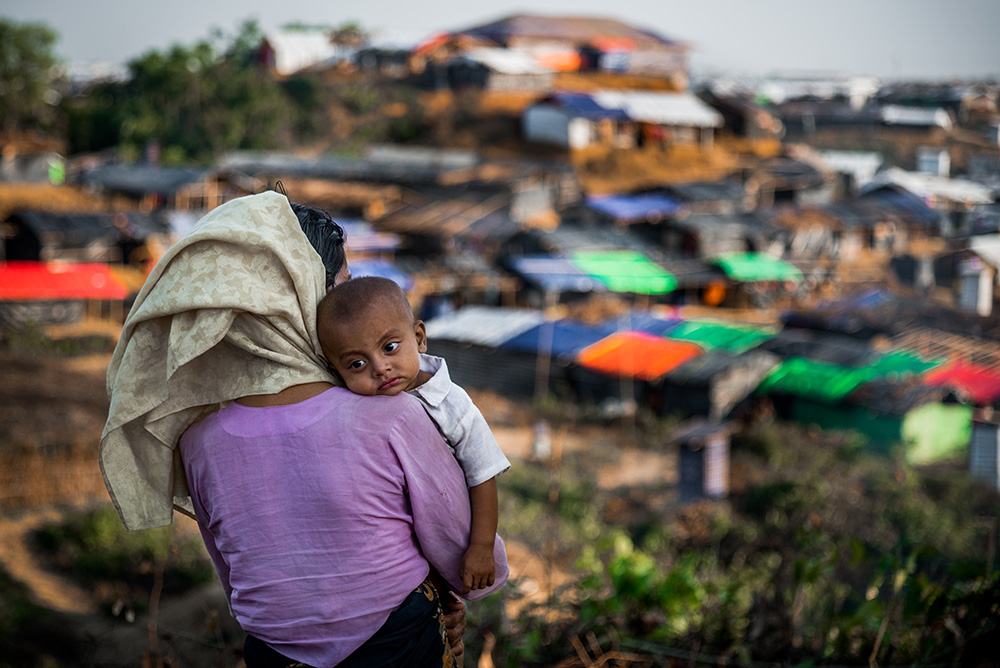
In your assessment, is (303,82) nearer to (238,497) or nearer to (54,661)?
(54,661)

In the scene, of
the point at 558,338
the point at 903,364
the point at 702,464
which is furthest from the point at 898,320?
the point at 702,464

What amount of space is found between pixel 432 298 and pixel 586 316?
3976 millimetres

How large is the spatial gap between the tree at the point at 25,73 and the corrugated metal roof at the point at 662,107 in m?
22.0

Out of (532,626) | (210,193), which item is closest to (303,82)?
(210,193)

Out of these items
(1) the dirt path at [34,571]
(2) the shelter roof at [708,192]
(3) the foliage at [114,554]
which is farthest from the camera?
(2) the shelter roof at [708,192]

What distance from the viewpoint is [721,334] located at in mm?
16406

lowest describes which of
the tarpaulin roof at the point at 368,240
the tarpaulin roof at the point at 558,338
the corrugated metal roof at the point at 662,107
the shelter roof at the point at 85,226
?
the tarpaulin roof at the point at 558,338

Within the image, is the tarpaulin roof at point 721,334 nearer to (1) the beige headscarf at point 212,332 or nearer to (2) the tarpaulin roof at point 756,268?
(2) the tarpaulin roof at point 756,268

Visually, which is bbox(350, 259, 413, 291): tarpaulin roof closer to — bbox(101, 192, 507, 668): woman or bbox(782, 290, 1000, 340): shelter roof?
bbox(782, 290, 1000, 340): shelter roof

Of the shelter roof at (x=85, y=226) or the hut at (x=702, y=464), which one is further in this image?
the shelter roof at (x=85, y=226)

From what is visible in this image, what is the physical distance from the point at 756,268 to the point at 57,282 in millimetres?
18243

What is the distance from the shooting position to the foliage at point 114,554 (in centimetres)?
805

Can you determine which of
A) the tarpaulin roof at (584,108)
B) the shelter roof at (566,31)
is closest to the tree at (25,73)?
the tarpaulin roof at (584,108)

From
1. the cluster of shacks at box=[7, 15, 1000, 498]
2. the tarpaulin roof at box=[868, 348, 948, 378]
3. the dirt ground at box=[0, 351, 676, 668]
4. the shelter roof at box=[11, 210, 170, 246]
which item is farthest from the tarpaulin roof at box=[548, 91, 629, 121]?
the tarpaulin roof at box=[868, 348, 948, 378]
